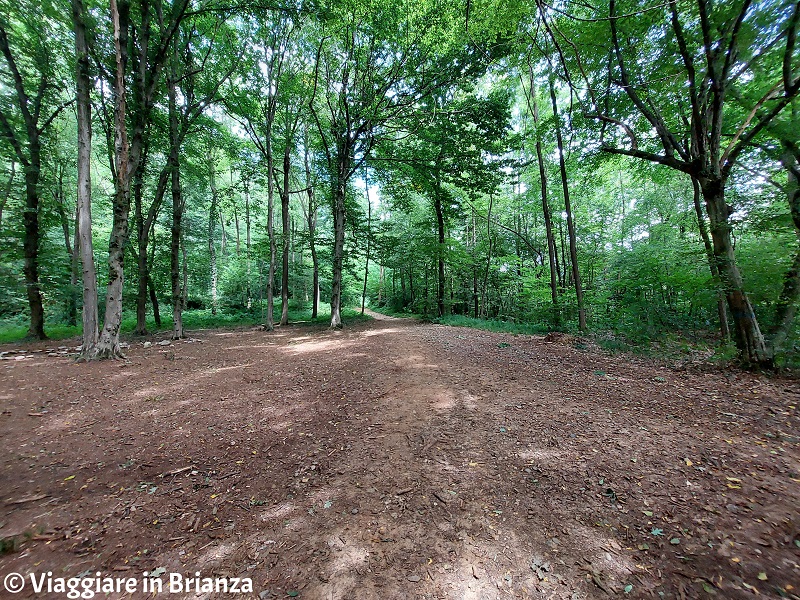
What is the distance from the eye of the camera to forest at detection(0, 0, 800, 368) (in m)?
6.11

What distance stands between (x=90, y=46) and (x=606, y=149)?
14.4m

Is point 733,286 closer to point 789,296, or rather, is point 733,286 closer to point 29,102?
point 789,296

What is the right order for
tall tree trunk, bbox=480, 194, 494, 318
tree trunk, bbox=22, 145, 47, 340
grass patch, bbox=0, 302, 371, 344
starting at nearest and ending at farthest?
tree trunk, bbox=22, 145, 47, 340, grass patch, bbox=0, 302, 371, 344, tall tree trunk, bbox=480, 194, 494, 318

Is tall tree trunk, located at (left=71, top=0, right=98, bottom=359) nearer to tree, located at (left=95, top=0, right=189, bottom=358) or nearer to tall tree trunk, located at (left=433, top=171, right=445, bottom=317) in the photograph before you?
tree, located at (left=95, top=0, right=189, bottom=358)

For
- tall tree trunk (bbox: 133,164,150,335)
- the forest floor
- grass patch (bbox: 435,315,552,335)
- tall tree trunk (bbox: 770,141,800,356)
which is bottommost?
the forest floor

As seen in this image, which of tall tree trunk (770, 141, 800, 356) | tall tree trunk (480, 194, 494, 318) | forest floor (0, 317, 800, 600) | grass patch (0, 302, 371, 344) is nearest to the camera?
forest floor (0, 317, 800, 600)

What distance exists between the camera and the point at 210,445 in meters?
3.56

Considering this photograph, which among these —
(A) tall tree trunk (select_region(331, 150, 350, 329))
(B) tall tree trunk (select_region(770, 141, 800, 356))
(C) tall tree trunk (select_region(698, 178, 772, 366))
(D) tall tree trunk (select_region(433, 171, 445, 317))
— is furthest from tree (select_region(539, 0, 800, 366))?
(A) tall tree trunk (select_region(331, 150, 350, 329))

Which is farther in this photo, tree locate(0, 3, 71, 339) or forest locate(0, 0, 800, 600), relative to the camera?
tree locate(0, 3, 71, 339)

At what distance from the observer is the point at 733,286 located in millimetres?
5820

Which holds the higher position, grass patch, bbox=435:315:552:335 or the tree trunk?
the tree trunk

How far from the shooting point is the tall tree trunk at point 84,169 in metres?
7.21

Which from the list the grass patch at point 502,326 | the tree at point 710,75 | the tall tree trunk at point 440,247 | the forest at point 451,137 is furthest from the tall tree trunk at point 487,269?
the tree at point 710,75

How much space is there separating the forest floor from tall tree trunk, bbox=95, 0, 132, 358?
2.19 metres
